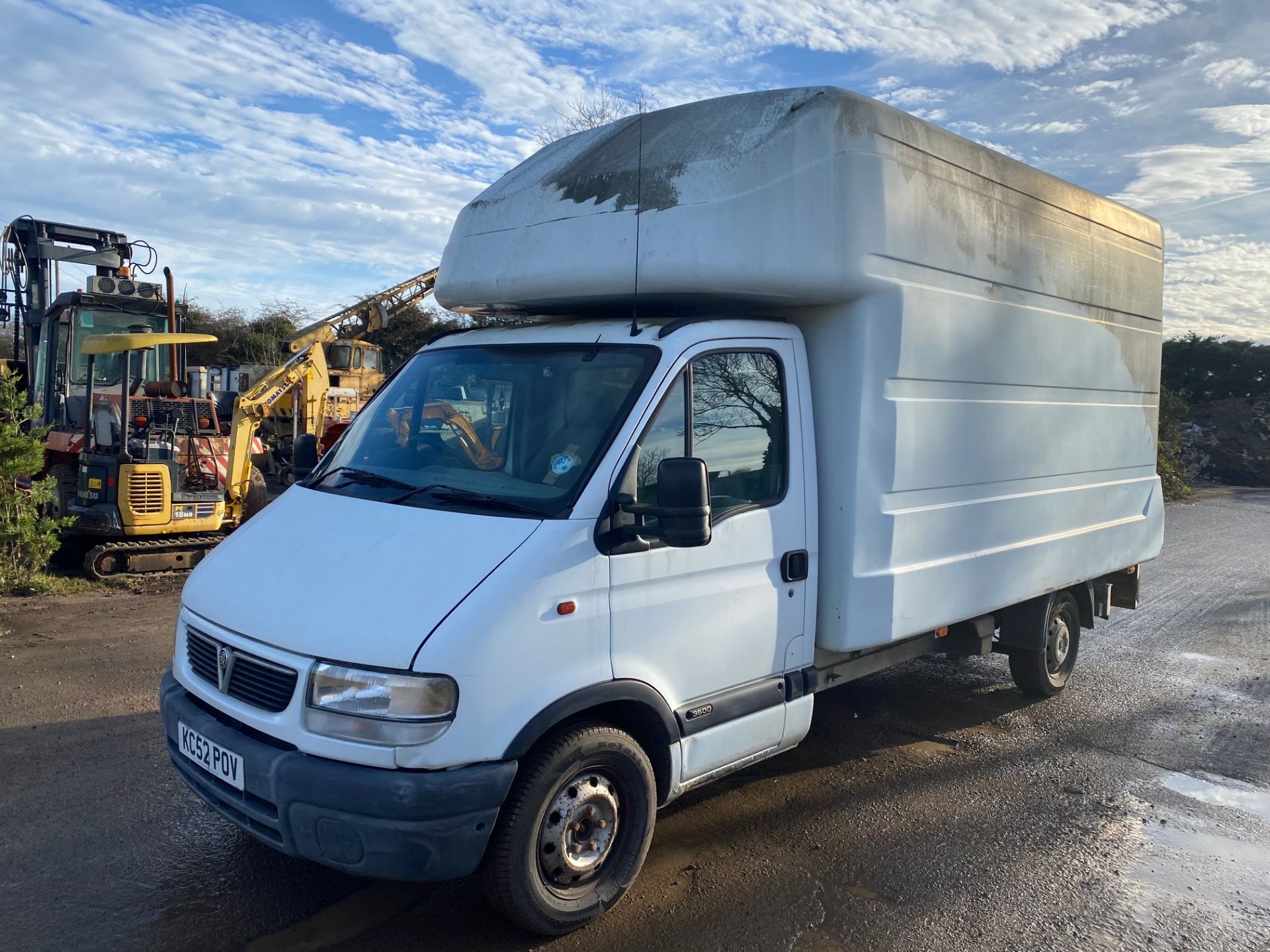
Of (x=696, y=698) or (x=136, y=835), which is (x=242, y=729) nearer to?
(x=136, y=835)

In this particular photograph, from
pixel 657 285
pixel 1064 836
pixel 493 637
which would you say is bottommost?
pixel 1064 836

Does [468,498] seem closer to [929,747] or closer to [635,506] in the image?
[635,506]

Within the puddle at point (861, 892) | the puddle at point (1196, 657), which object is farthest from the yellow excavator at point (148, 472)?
the puddle at point (1196, 657)

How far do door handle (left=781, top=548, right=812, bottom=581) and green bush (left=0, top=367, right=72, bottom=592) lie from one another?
24.0 feet

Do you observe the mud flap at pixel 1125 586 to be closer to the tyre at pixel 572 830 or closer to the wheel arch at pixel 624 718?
the wheel arch at pixel 624 718

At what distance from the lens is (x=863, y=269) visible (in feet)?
13.6

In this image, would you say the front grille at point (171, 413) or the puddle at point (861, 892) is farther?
the front grille at point (171, 413)

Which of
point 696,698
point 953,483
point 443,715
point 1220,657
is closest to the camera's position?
point 443,715

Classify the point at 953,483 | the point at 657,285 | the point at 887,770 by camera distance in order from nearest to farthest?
the point at 657,285, the point at 953,483, the point at 887,770

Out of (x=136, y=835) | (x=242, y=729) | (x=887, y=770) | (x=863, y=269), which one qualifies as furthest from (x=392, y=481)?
(x=887, y=770)

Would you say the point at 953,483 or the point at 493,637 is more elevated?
the point at 953,483

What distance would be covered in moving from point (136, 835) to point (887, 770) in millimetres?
3792

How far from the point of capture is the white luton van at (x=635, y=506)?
122 inches

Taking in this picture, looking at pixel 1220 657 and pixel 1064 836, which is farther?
pixel 1220 657
